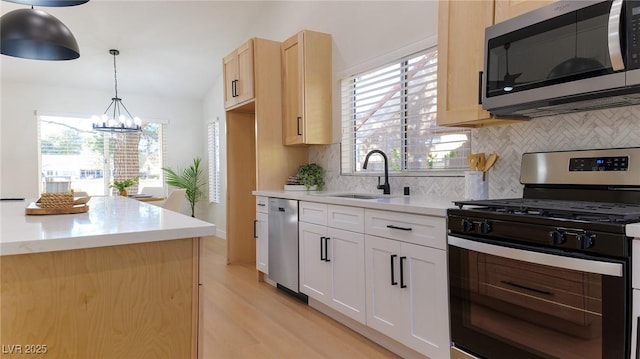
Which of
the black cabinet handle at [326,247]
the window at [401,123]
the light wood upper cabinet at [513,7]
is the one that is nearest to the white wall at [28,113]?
the window at [401,123]

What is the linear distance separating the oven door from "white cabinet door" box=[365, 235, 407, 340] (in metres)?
0.40

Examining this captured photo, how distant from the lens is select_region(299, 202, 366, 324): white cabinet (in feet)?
8.55

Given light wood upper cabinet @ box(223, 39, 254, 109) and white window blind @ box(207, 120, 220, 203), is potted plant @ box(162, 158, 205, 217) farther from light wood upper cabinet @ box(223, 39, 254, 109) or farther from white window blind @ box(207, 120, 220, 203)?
light wood upper cabinet @ box(223, 39, 254, 109)

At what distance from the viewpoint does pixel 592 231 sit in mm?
1375

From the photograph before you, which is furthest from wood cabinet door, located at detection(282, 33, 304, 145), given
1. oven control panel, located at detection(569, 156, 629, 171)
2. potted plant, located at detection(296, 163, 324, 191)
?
oven control panel, located at detection(569, 156, 629, 171)

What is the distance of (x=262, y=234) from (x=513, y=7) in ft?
9.40

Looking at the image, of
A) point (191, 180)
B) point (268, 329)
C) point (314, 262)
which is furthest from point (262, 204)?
point (191, 180)

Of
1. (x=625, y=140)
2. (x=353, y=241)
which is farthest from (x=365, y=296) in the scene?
(x=625, y=140)

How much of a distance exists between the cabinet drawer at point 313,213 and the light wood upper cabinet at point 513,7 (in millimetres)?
1657

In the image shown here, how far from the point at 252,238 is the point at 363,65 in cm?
260

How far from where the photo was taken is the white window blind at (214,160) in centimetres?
673

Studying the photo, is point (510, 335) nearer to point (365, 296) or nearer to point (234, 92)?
point (365, 296)

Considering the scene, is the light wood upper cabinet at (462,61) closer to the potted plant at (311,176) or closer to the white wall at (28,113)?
the potted plant at (311,176)

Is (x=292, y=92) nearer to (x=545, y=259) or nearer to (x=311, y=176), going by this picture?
(x=311, y=176)
